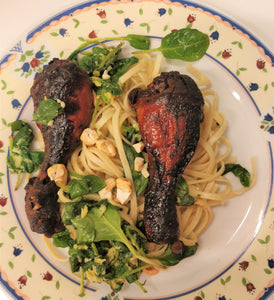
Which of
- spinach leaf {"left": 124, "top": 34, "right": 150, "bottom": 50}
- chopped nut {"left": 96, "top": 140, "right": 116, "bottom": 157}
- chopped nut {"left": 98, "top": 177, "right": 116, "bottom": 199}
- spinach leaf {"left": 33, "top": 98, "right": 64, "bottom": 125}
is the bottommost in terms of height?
chopped nut {"left": 98, "top": 177, "right": 116, "bottom": 199}

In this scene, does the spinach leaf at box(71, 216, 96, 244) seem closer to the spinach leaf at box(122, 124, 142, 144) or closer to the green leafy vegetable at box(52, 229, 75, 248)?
the green leafy vegetable at box(52, 229, 75, 248)

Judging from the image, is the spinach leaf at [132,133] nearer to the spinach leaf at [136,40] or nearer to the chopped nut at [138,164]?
the chopped nut at [138,164]

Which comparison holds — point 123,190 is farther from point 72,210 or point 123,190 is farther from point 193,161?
point 193,161

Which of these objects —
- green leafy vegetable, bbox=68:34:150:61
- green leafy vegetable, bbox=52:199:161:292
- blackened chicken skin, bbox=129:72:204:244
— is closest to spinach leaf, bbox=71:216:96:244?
green leafy vegetable, bbox=52:199:161:292

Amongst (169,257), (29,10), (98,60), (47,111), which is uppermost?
→ (29,10)

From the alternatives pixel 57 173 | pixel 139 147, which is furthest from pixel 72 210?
pixel 139 147

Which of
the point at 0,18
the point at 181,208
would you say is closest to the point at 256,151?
the point at 181,208
